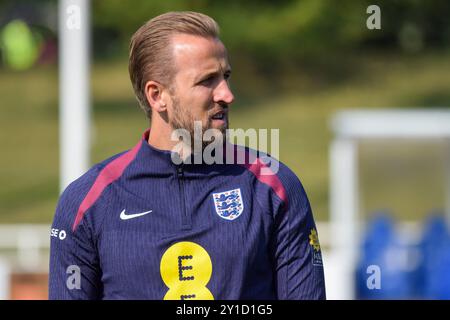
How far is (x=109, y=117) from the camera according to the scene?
34.9m

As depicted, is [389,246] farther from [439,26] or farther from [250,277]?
[439,26]

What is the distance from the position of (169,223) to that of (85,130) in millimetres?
7257

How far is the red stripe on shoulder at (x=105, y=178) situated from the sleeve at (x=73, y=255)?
0.06ft

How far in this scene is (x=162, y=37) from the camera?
346 cm

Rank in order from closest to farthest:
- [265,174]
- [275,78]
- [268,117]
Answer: [265,174], [268,117], [275,78]

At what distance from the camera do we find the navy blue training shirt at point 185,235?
3.38 metres

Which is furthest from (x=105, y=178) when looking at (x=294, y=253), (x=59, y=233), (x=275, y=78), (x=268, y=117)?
(x=275, y=78)

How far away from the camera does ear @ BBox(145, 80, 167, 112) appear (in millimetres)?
3525

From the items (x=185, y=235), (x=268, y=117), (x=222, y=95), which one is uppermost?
(x=268, y=117)

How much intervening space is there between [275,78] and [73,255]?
1319 inches

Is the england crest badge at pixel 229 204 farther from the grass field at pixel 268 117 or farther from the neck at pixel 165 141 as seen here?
the grass field at pixel 268 117

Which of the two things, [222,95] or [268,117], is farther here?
[268,117]

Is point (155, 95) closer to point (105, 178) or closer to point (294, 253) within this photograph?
point (105, 178)

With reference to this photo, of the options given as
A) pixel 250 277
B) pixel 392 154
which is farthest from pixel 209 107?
pixel 392 154
